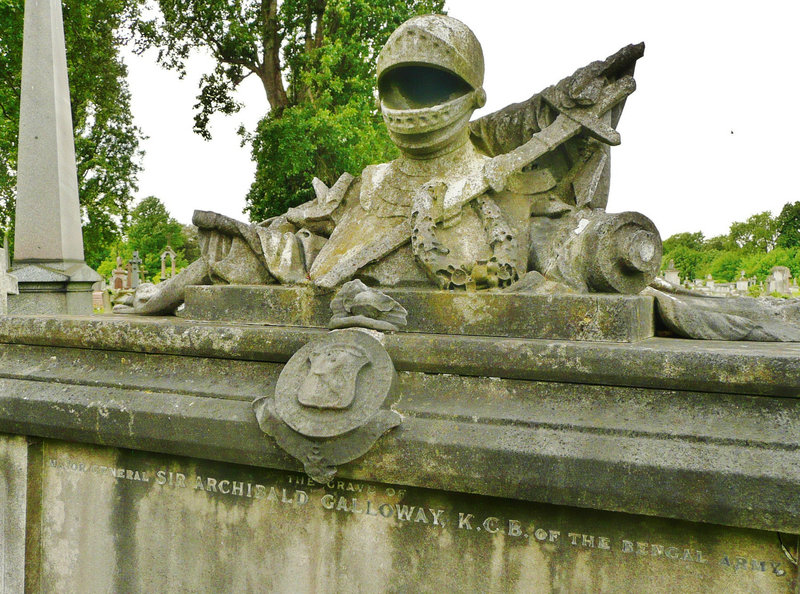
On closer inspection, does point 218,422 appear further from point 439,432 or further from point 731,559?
point 731,559

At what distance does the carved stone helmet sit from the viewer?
3219mm

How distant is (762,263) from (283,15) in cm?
3900

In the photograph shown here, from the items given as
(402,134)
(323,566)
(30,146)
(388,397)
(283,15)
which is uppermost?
(283,15)

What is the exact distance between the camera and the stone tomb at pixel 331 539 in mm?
2156

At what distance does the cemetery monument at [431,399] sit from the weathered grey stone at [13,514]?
0.01m

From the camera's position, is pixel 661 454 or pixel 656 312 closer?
pixel 661 454

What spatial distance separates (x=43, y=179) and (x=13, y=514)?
793 cm

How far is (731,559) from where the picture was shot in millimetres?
2094

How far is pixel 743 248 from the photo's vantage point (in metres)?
64.4

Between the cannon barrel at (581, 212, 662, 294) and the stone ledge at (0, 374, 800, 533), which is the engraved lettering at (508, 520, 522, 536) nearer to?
the stone ledge at (0, 374, 800, 533)

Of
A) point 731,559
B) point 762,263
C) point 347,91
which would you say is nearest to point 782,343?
point 731,559

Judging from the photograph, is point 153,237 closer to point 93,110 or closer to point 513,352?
point 93,110

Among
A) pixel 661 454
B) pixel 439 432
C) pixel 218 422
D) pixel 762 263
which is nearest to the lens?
pixel 661 454

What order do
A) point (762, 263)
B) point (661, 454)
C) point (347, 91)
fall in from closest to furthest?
point (661, 454), point (347, 91), point (762, 263)
